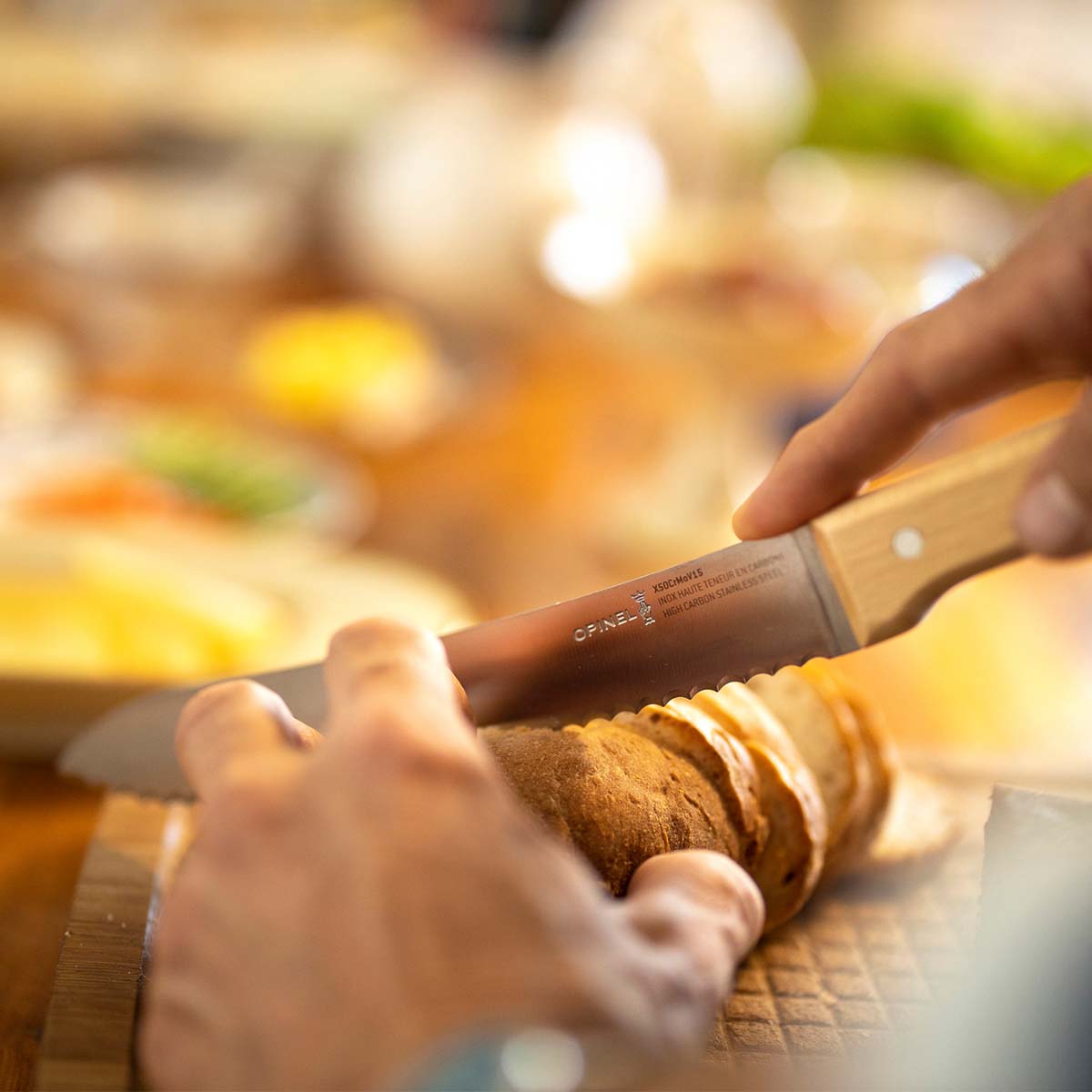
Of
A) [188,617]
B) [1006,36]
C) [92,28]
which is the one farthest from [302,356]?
[1006,36]

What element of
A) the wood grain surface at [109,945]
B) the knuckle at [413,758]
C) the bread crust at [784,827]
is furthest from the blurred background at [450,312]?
the knuckle at [413,758]

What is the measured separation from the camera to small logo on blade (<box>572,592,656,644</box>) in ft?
2.16

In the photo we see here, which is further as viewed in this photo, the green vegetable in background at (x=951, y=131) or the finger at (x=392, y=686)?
the green vegetable in background at (x=951, y=131)

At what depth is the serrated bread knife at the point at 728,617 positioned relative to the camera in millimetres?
615

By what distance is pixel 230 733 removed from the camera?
54cm

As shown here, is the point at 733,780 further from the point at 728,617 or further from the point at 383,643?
the point at 383,643

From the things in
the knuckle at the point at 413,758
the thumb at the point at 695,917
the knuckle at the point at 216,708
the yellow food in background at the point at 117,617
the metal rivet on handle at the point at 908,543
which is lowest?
the thumb at the point at 695,917

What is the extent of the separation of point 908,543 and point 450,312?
2.06m

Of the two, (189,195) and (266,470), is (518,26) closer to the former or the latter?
(189,195)

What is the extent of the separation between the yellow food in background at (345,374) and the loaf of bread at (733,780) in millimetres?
1220

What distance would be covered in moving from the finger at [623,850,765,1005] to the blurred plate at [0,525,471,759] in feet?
1.63

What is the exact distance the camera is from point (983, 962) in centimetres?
67

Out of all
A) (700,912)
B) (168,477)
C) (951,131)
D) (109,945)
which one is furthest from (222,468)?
(951,131)

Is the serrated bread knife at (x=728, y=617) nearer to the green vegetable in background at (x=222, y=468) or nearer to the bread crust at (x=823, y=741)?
the bread crust at (x=823, y=741)
